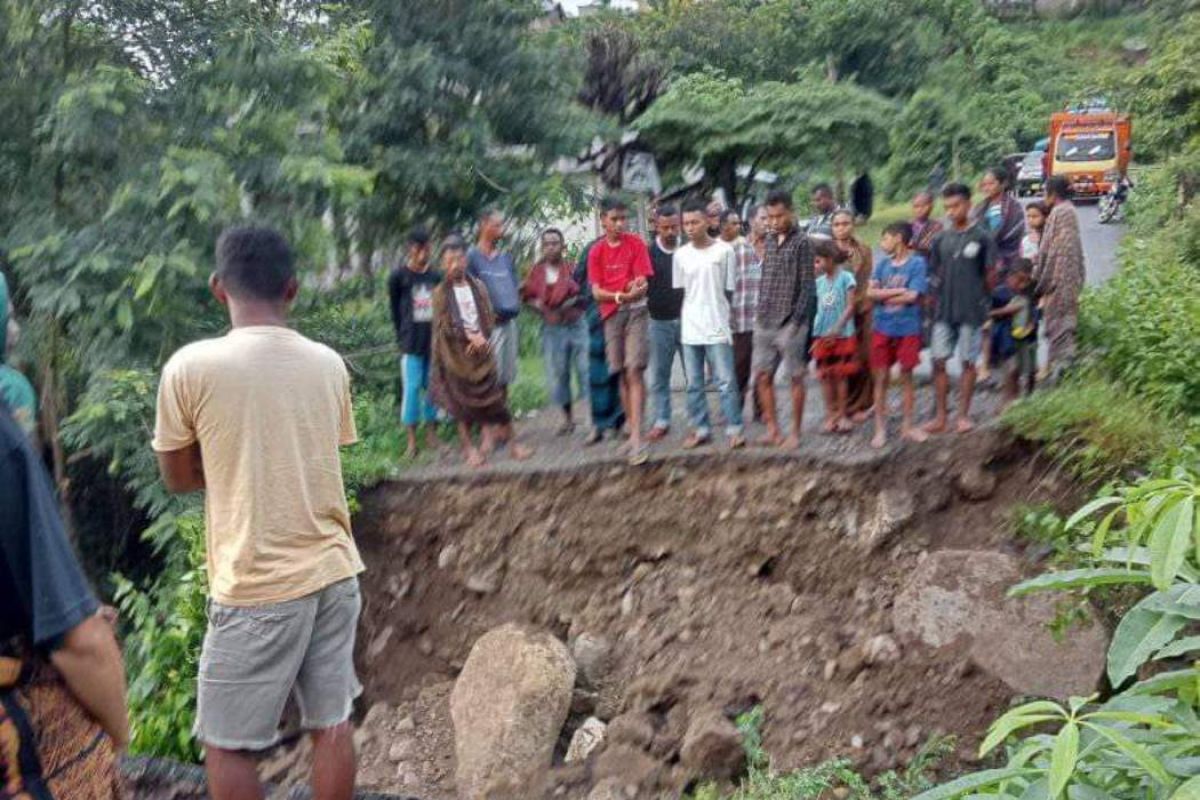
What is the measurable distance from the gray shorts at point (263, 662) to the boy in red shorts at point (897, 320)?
4.17 metres

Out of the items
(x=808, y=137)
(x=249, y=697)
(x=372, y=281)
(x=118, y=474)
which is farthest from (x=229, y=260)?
(x=808, y=137)

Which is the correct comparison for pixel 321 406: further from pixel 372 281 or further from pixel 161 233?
pixel 372 281

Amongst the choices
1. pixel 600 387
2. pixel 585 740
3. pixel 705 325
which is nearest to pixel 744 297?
pixel 705 325

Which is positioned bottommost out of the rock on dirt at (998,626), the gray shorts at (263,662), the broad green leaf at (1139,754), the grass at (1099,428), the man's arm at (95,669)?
the rock on dirt at (998,626)

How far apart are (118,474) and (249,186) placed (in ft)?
6.97

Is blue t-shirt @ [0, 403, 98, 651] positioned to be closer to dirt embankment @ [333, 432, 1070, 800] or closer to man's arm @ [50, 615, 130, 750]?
man's arm @ [50, 615, 130, 750]

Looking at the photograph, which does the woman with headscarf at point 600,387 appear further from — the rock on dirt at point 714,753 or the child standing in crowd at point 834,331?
the rock on dirt at point 714,753

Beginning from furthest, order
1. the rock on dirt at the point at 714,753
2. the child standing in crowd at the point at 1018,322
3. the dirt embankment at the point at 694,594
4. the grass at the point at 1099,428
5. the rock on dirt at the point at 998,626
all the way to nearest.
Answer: the child standing in crowd at the point at 1018,322 < the grass at the point at 1099,428 < the dirt embankment at the point at 694,594 < the rock on dirt at the point at 714,753 < the rock on dirt at the point at 998,626

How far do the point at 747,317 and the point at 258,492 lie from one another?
15.6ft

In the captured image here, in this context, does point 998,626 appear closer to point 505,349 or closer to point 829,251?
point 829,251

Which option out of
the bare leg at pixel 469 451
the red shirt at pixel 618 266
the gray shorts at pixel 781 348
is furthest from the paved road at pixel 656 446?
the red shirt at pixel 618 266

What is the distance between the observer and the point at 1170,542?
8.00 ft

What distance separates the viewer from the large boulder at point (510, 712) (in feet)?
20.2

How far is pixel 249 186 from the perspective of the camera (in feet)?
26.7
